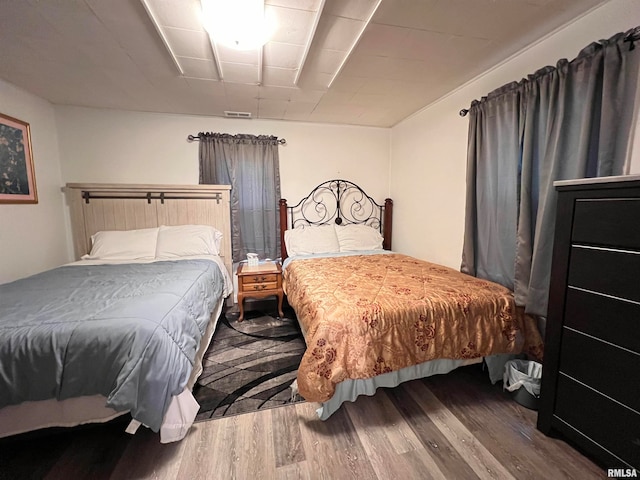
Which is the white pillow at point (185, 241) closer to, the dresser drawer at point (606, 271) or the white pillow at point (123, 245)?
the white pillow at point (123, 245)

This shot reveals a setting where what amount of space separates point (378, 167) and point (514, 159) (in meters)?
1.92

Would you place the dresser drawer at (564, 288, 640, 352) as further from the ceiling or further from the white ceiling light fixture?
the white ceiling light fixture

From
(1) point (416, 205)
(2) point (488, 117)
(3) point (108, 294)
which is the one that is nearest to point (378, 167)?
(1) point (416, 205)

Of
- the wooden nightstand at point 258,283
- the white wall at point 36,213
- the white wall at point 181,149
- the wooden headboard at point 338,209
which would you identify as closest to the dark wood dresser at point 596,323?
the wooden nightstand at point 258,283

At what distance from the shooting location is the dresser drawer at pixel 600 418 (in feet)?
3.48

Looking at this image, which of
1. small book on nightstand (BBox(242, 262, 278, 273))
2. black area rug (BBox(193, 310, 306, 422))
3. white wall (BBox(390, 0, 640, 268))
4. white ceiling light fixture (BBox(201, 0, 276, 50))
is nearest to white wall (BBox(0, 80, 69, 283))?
black area rug (BBox(193, 310, 306, 422))

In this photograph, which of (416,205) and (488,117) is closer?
(488,117)

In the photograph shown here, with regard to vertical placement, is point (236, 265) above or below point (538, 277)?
below

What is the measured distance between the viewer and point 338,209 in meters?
3.61

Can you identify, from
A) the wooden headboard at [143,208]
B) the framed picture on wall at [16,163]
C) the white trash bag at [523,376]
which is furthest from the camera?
the wooden headboard at [143,208]

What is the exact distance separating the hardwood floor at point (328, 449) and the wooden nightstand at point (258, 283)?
4.43 ft

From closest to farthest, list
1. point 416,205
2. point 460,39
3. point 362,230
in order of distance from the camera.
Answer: point 460,39
point 416,205
point 362,230

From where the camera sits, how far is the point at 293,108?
2.91 metres

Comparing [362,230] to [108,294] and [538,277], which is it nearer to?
[538,277]
